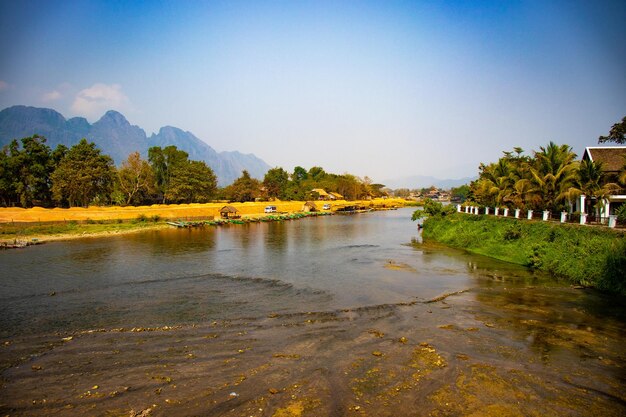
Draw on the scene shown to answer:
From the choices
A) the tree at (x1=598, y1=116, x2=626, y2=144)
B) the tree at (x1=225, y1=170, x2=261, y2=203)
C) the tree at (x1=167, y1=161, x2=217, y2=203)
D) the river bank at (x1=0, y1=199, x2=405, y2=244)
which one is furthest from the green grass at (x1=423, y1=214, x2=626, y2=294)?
the tree at (x1=225, y1=170, x2=261, y2=203)

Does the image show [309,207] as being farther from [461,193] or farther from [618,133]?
[461,193]

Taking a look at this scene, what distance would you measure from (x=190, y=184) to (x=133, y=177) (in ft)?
38.4

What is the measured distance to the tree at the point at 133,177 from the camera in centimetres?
7531

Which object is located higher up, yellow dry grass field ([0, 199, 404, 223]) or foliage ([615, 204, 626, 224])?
foliage ([615, 204, 626, 224])

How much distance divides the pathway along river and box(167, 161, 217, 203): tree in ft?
180

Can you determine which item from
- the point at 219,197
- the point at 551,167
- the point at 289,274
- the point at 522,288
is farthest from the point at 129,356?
the point at 219,197

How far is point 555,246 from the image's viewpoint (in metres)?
25.1

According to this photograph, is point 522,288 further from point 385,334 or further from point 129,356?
point 129,356

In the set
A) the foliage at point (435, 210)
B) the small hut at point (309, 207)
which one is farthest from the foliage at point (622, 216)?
the small hut at point (309, 207)

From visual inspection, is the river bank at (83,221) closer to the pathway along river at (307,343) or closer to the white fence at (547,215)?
the pathway along river at (307,343)

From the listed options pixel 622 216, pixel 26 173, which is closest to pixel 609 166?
pixel 622 216

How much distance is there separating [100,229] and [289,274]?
123 feet

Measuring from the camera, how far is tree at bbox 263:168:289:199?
11106cm

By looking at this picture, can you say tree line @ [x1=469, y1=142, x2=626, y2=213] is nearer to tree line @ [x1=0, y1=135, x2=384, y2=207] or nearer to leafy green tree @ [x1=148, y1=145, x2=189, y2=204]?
tree line @ [x1=0, y1=135, x2=384, y2=207]
